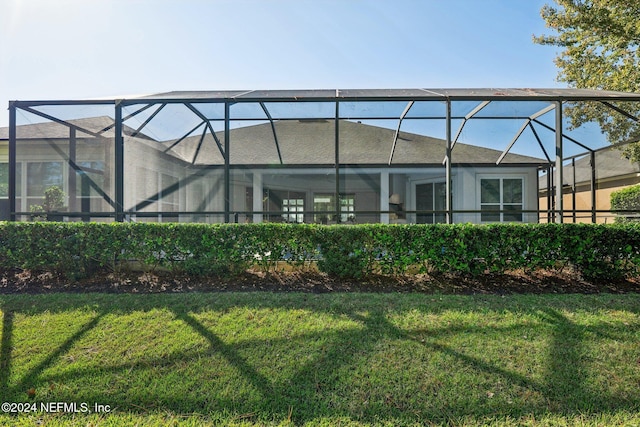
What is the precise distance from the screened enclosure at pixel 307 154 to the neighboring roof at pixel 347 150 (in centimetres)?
5

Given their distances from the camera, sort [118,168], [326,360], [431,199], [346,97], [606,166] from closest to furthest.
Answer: [326,360] → [118,168] → [346,97] → [606,166] → [431,199]

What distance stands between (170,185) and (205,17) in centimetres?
437

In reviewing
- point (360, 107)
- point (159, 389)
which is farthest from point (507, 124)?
point (159, 389)

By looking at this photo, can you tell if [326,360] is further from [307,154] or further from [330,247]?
[307,154]

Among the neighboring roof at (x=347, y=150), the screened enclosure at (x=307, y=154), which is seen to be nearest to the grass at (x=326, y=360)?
the screened enclosure at (x=307, y=154)

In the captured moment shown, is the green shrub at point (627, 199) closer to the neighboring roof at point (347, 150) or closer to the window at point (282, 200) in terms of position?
the neighboring roof at point (347, 150)

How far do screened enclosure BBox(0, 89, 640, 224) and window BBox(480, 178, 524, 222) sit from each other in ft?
0.14

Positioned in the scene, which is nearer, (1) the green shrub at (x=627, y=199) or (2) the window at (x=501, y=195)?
(1) the green shrub at (x=627, y=199)

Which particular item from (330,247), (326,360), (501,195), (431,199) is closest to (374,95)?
(330,247)

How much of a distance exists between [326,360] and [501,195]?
31.7 feet

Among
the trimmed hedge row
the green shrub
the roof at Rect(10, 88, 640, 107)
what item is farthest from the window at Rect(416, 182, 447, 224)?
the trimmed hedge row

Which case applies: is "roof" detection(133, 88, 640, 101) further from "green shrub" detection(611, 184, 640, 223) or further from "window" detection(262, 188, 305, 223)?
"green shrub" detection(611, 184, 640, 223)

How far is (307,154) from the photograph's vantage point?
Result: 35.3ft

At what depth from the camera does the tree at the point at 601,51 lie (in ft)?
28.7
